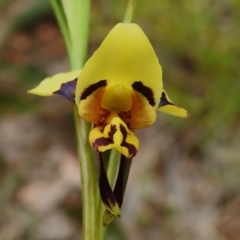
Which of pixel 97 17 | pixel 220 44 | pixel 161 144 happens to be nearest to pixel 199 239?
pixel 161 144

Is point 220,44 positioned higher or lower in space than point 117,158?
higher

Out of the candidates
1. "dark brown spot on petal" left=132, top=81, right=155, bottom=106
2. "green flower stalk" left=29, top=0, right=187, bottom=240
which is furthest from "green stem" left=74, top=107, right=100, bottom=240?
"dark brown spot on petal" left=132, top=81, right=155, bottom=106

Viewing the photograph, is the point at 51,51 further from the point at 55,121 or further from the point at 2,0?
the point at 2,0

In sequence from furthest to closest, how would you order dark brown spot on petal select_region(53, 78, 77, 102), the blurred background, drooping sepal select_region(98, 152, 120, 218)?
the blurred background → dark brown spot on petal select_region(53, 78, 77, 102) → drooping sepal select_region(98, 152, 120, 218)

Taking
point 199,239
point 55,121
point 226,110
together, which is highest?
point 55,121

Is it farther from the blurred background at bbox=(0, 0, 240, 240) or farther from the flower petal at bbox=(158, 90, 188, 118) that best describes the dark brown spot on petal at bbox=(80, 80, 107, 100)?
the blurred background at bbox=(0, 0, 240, 240)

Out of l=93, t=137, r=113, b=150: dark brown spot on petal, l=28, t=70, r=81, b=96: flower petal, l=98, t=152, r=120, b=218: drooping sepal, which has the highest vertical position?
l=28, t=70, r=81, b=96: flower petal

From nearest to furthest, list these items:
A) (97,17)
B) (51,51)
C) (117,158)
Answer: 1. (117,158)
2. (97,17)
3. (51,51)

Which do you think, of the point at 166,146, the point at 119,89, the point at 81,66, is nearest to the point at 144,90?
the point at 119,89
